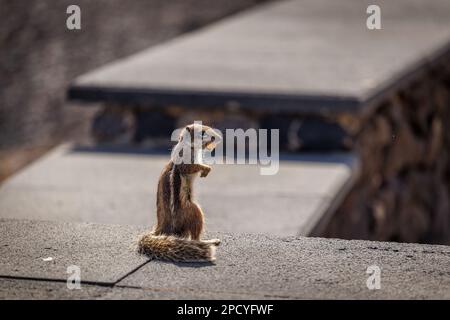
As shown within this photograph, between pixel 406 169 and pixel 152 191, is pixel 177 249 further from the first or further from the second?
pixel 406 169

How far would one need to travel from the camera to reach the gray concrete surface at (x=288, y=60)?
560 cm

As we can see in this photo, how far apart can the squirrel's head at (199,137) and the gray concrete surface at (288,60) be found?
9.50 ft

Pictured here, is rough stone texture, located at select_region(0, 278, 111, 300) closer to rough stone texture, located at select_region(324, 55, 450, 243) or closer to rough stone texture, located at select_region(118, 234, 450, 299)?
rough stone texture, located at select_region(118, 234, 450, 299)

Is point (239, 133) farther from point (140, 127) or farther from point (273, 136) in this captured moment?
point (140, 127)

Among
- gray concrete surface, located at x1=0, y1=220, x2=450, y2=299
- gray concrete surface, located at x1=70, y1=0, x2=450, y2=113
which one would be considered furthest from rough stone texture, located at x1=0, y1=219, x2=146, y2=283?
gray concrete surface, located at x1=70, y1=0, x2=450, y2=113

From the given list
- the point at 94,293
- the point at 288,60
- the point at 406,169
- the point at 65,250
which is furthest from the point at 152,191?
the point at 406,169

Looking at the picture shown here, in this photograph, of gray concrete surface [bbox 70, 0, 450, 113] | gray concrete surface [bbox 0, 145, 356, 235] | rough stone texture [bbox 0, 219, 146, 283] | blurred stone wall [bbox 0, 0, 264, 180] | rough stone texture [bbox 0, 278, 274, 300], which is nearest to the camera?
rough stone texture [bbox 0, 278, 274, 300]

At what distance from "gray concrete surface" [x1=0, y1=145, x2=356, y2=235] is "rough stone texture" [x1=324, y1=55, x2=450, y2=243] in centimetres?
46

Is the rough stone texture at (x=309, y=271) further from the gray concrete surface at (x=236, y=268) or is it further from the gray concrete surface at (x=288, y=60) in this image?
the gray concrete surface at (x=288, y=60)

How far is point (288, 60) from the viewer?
6.58 meters

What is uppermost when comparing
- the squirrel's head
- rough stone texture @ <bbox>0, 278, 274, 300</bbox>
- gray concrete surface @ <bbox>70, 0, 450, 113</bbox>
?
gray concrete surface @ <bbox>70, 0, 450, 113</bbox>

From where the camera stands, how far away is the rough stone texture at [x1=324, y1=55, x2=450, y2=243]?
242 inches

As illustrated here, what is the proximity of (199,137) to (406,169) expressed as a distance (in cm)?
511

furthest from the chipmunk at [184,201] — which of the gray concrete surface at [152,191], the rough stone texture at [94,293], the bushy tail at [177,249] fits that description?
the gray concrete surface at [152,191]
